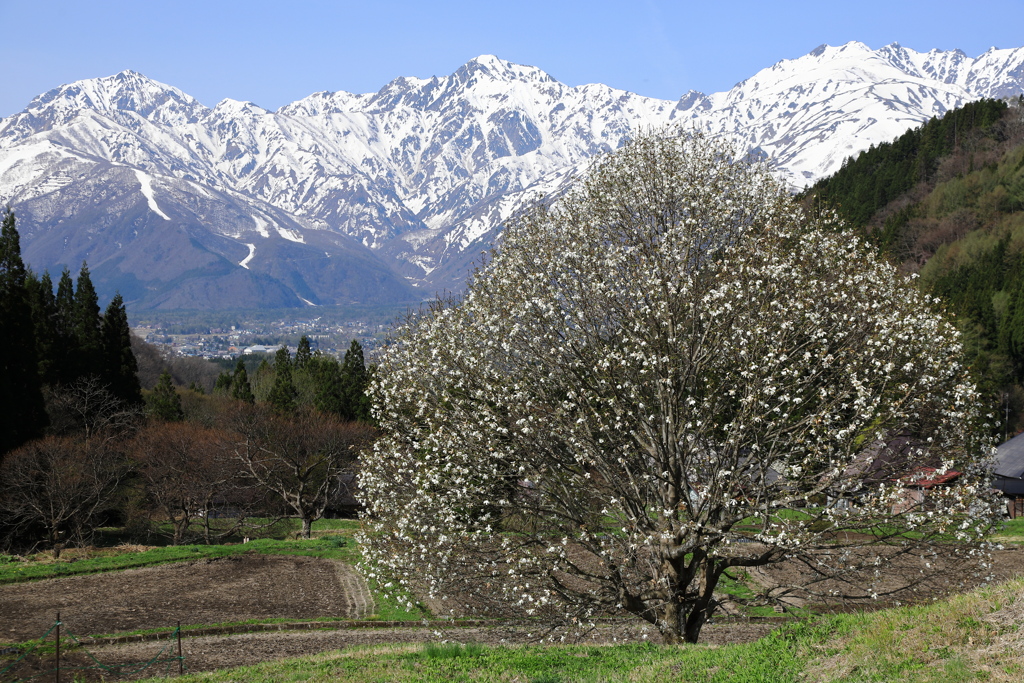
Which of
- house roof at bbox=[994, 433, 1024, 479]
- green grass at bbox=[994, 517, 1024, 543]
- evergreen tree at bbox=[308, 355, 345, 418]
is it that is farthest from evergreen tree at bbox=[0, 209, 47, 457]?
house roof at bbox=[994, 433, 1024, 479]

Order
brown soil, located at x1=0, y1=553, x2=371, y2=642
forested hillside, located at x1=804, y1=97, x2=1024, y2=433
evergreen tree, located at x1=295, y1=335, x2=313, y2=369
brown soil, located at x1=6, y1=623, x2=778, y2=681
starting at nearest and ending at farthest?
brown soil, located at x1=6, y1=623, x2=778, y2=681 → brown soil, located at x1=0, y1=553, x2=371, y2=642 → forested hillside, located at x1=804, y1=97, x2=1024, y2=433 → evergreen tree, located at x1=295, y1=335, x2=313, y2=369

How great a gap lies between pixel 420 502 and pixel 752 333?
24.8ft

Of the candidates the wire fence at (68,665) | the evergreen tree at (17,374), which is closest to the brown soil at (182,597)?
the wire fence at (68,665)

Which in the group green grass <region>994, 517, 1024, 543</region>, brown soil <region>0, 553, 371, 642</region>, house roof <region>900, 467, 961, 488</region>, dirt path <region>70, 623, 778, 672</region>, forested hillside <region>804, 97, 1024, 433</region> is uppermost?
forested hillside <region>804, 97, 1024, 433</region>

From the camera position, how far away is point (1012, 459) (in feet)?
160

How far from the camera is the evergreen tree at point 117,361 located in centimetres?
5962

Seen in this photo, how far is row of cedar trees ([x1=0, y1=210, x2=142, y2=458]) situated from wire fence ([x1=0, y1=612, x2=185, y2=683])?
24489 millimetres

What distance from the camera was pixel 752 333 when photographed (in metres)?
14.3

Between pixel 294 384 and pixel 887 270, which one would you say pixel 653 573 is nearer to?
pixel 887 270

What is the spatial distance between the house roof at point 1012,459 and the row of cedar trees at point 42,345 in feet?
177

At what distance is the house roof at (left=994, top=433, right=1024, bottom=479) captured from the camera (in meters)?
47.0

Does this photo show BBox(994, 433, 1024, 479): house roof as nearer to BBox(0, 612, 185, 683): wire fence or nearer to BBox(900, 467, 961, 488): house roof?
BBox(900, 467, 961, 488): house roof

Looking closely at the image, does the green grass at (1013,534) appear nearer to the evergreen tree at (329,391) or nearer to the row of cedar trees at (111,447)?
the row of cedar trees at (111,447)

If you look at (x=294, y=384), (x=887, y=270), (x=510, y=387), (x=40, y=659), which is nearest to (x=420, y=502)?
(x=510, y=387)
